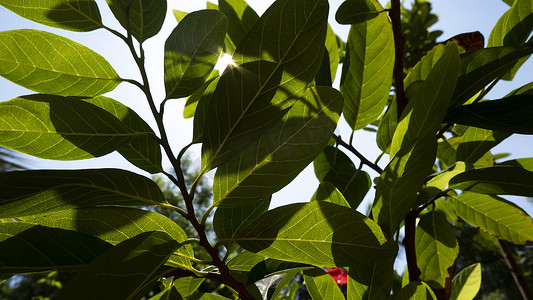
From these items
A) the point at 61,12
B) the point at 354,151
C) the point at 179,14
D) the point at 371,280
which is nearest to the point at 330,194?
the point at 371,280

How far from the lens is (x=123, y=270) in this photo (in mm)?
402

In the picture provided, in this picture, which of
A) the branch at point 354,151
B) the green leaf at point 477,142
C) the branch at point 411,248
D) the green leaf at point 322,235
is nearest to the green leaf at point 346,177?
the branch at point 354,151

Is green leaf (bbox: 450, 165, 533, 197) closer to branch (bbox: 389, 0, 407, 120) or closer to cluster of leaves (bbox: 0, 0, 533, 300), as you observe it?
cluster of leaves (bbox: 0, 0, 533, 300)

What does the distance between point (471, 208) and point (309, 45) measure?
2.11ft

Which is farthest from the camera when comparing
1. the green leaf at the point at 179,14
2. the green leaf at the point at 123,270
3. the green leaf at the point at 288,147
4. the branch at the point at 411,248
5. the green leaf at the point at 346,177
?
the green leaf at the point at 179,14

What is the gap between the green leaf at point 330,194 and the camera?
2.10 feet

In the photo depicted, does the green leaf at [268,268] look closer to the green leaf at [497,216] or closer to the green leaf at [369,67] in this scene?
the green leaf at [369,67]

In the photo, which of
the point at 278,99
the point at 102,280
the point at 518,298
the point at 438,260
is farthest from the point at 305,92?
the point at 518,298

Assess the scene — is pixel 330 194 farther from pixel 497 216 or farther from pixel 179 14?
pixel 179 14

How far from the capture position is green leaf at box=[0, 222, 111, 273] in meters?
0.44

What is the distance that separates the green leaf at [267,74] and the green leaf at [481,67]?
31cm

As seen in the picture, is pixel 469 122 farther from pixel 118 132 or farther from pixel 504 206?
pixel 118 132

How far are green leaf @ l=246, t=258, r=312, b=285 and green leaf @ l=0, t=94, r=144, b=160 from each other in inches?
10.1

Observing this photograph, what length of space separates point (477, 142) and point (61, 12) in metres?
0.79
